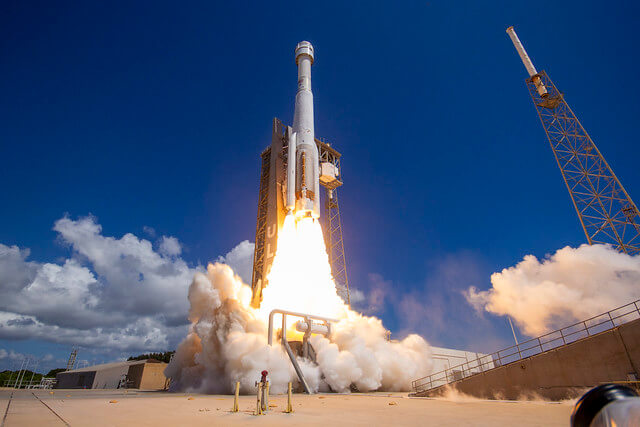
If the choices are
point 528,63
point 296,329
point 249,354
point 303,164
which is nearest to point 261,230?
point 303,164

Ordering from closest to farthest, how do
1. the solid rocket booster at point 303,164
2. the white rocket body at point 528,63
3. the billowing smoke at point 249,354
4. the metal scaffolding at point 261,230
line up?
the billowing smoke at point 249,354 < the solid rocket booster at point 303,164 < the metal scaffolding at point 261,230 < the white rocket body at point 528,63

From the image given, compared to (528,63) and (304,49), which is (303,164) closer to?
(304,49)

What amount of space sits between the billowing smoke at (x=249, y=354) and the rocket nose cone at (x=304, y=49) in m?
21.5

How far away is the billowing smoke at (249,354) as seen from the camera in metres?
19.7

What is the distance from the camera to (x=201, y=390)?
2109cm

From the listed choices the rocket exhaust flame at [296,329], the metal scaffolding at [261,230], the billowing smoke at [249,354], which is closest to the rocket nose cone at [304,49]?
the rocket exhaust flame at [296,329]

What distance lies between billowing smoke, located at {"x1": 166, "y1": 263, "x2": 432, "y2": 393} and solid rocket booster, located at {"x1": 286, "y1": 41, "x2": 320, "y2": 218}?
729 cm

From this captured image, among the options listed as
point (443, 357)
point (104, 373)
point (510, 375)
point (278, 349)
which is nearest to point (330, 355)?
point (278, 349)

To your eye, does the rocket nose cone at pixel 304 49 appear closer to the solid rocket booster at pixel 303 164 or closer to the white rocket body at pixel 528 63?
the solid rocket booster at pixel 303 164

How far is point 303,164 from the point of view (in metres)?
27.2

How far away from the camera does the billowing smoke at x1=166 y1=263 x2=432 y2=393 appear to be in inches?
775

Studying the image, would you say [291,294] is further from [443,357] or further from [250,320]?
[443,357]

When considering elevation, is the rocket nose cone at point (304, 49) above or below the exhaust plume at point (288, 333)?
above

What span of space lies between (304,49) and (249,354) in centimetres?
2738
